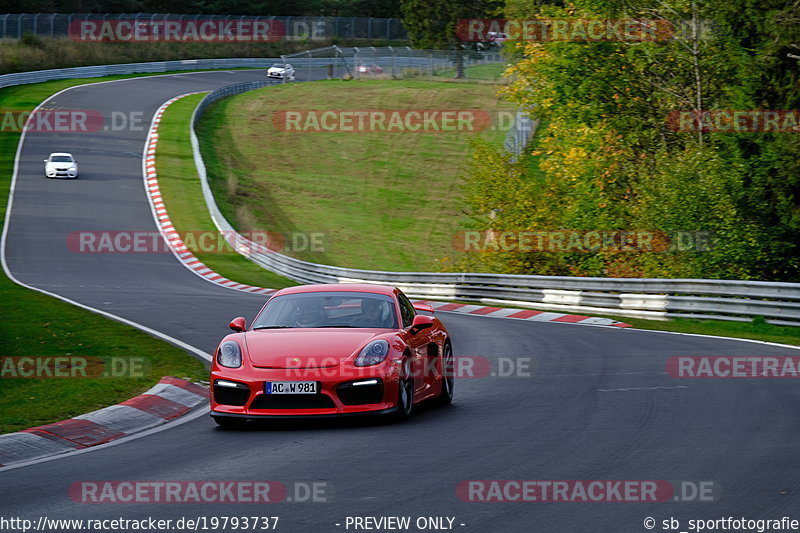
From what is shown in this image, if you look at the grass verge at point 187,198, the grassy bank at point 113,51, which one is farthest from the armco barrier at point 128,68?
the grass verge at point 187,198

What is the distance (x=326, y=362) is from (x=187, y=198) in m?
36.9

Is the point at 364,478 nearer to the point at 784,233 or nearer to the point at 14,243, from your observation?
the point at 784,233

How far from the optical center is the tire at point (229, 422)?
386 inches

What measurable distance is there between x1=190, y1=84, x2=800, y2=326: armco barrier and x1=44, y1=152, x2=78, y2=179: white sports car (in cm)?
1497

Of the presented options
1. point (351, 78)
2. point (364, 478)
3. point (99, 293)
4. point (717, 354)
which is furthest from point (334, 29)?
point (364, 478)

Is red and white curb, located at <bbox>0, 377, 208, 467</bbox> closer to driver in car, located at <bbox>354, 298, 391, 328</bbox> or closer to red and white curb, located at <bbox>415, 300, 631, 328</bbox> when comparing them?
driver in car, located at <bbox>354, 298, 391, 328</bbox>

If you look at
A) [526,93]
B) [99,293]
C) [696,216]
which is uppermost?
[526,93]

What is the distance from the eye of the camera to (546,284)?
26312 mm

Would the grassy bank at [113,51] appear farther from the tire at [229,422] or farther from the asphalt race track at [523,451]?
the tire at [229,422]

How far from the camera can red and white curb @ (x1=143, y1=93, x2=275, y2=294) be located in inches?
1316

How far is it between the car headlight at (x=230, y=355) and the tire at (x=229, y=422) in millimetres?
476

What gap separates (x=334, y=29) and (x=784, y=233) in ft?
264

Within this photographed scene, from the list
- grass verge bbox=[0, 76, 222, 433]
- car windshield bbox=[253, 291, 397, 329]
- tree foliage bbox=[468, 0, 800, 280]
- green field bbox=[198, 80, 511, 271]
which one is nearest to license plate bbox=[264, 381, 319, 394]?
car windshield bbox=[253, 291, 397, 329]

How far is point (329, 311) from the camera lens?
10.9m
